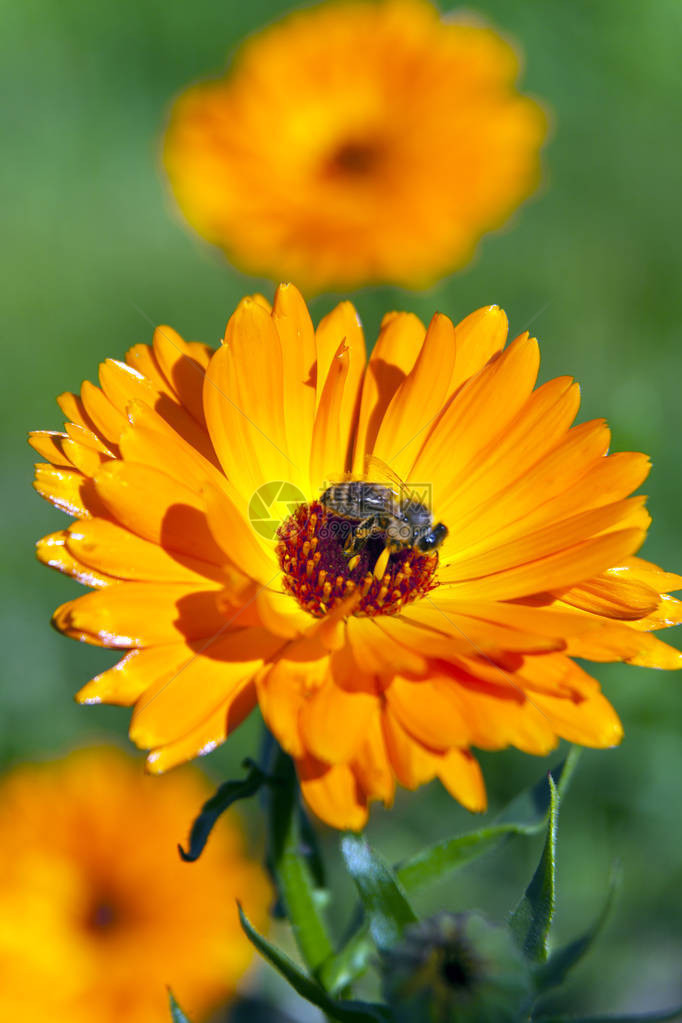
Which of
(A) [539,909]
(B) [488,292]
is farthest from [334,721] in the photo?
(B) [488,292]

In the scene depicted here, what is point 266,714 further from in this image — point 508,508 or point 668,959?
point 668,959

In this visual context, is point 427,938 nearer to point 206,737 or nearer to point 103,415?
point 206,737

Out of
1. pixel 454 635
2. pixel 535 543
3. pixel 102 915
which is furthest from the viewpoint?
pixel 102 915

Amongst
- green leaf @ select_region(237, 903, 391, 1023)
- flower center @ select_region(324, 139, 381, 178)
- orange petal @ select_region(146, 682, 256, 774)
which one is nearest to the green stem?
orange petal @ select_region(146, 682, 256, 774)

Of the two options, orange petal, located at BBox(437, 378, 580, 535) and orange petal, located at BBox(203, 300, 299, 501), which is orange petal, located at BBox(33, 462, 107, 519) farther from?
orange petal, located at BBox(437, 378, 580, 535)

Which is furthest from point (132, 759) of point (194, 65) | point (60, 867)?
point (194, 65)

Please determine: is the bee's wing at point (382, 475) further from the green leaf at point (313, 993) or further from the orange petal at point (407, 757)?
the green leaf at point (313, 993)

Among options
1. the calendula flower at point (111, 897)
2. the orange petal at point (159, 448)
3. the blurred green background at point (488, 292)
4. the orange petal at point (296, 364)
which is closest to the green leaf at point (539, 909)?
the orange petal at point (159, 448)
